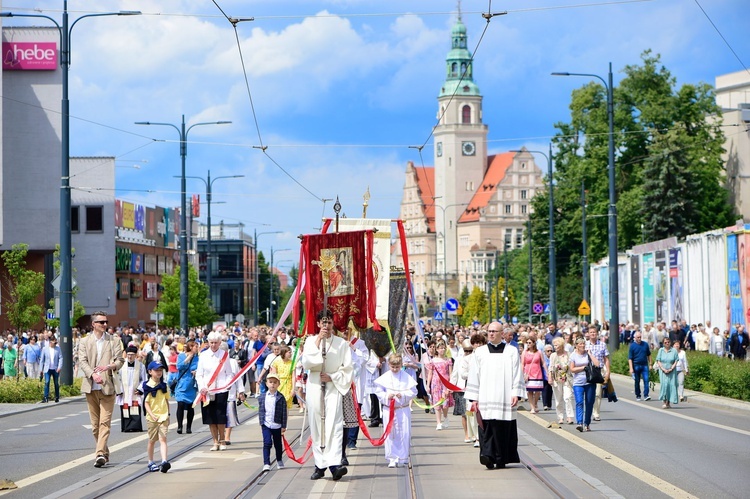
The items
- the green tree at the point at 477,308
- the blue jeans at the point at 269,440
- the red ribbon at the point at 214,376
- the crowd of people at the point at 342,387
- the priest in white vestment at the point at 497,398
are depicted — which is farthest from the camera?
the green tree at the point at 477,308

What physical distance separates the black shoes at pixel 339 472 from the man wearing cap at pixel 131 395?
427cm

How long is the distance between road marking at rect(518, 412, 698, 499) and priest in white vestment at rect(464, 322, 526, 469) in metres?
1.33

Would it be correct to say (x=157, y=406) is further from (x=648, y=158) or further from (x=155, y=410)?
(x=648, y=158)

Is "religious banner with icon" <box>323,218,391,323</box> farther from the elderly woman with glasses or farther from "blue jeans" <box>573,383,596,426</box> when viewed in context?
the elderly woman with glasses

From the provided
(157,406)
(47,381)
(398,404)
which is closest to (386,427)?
(398,404)

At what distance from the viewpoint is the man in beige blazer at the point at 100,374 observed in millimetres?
Result: 15141

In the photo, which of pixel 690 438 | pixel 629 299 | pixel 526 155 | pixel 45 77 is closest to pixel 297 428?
pixel 690 438

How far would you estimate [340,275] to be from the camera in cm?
1574

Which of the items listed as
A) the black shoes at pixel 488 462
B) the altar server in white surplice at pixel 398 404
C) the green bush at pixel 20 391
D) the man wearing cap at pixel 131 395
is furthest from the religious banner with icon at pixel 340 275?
the green bush at pixel 20 391

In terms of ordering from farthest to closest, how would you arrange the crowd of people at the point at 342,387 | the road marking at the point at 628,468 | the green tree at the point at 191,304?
the green tree at the point at 191,304
the crowd of people at the point at 342,387
the road marking at the point at 628,468

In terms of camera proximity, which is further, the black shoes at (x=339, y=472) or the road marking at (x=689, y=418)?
the road marking at (x=689, y=418)

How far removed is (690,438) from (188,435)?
7.91 metres

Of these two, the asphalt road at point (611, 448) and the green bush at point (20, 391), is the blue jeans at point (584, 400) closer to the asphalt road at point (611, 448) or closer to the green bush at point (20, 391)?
the asphalt road at point (611, 448)

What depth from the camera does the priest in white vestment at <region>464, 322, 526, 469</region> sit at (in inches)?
558
